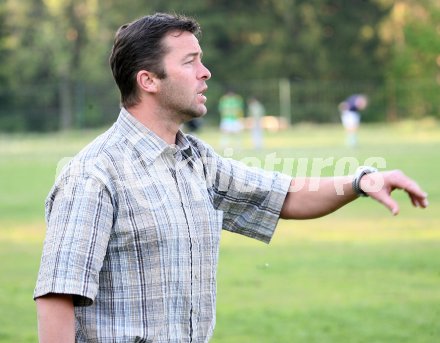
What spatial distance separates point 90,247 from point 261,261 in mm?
9025

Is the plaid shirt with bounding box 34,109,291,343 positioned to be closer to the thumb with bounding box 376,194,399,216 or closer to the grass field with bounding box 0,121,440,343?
the thumb with bounding box 376,194,399,216

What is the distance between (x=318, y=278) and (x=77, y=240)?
7782mm

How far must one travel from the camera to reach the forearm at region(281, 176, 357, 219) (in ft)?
13.4

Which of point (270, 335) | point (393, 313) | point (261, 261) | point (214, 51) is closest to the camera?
point (270, 335)

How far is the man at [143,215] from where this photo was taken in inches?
132

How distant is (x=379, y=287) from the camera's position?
10320 mm

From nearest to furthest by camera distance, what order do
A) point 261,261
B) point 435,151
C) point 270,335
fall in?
1. point 270,335
2. point 261,261
3. point 435,151

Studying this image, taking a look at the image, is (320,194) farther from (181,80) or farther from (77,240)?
(77,240)

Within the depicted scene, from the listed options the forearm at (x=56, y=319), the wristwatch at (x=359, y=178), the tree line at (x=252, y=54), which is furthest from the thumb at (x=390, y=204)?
the tree line at (x=252, y=54)

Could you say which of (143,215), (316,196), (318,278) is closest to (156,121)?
(143,215)

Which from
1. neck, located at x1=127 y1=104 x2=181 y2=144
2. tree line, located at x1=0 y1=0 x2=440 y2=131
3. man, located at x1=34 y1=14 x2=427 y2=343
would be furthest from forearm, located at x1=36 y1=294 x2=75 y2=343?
tree line, located at x1=0 y1=0 x2=440 y2=131

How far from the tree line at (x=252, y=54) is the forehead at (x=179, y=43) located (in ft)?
157

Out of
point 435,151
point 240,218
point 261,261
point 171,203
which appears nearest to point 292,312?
point 261,261

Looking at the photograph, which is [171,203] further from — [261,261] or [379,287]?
[261,261]
